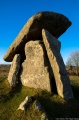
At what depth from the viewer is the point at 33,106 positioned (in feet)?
43.2

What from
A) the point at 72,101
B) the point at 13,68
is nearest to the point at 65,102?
the point at 72,101

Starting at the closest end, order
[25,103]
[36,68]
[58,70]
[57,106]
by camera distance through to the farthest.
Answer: [25,103] → [57,106] → [58,70] → [36,68]

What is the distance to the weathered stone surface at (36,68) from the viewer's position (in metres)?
14.9

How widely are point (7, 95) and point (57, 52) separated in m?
3.91

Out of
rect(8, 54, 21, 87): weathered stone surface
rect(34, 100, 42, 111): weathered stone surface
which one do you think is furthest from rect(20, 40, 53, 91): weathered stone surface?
rect(34, 100, 42, 111): weathered stone surface

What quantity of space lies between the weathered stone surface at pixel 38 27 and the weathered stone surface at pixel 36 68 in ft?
2.09

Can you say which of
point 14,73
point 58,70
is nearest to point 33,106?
point 58,70

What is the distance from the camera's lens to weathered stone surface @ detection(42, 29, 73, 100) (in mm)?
14164

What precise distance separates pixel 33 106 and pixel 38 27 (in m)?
5.08

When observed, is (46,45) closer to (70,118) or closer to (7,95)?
(7,95)

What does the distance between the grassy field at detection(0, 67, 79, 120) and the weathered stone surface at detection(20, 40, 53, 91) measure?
0.46 m

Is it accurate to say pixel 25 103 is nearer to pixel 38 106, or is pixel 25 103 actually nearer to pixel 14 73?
pixel 38 106

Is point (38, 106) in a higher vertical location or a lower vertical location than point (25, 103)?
lower

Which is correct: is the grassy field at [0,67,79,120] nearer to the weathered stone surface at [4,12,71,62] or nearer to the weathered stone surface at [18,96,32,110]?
the weathered stone surface at [18,96,32,110]
